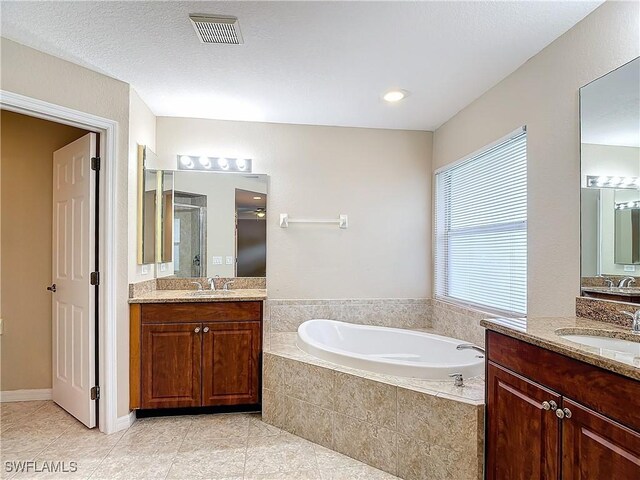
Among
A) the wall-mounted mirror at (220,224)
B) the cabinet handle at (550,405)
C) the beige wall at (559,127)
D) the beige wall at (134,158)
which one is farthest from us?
the wall-mounted mirror at (220,224)

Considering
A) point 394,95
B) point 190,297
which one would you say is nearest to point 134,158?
point 190,297

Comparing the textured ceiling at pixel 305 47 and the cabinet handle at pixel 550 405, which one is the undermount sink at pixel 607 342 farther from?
the textured ceiling at pixel 305 47

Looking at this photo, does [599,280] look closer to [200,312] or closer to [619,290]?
[619,290]

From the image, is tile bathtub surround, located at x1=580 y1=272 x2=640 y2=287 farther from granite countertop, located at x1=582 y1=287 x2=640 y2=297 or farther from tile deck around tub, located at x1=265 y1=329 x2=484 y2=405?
tile deck around tub, located at x1=265 y1=329 x2=484 y2=405

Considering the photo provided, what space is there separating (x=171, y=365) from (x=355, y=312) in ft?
5.38

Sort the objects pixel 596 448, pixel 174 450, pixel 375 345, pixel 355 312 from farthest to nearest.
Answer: pixel 355 312 → pixel 375 345 → pixel 174 450 → pixel 596 448

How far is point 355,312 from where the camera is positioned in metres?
3.56

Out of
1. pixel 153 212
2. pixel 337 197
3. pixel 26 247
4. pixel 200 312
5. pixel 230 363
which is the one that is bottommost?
pixel 230 363

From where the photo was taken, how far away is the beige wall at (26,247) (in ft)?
10.3

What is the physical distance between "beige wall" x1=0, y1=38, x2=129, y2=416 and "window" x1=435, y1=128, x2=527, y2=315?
2672mm

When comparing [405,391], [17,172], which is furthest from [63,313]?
[405,391]

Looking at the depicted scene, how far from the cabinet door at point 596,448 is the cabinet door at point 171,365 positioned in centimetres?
236

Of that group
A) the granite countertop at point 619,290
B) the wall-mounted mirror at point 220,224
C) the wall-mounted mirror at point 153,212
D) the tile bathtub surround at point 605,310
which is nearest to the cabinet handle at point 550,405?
the tile bathtub surround at point 605,310

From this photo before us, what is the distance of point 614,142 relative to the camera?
1.76 m
